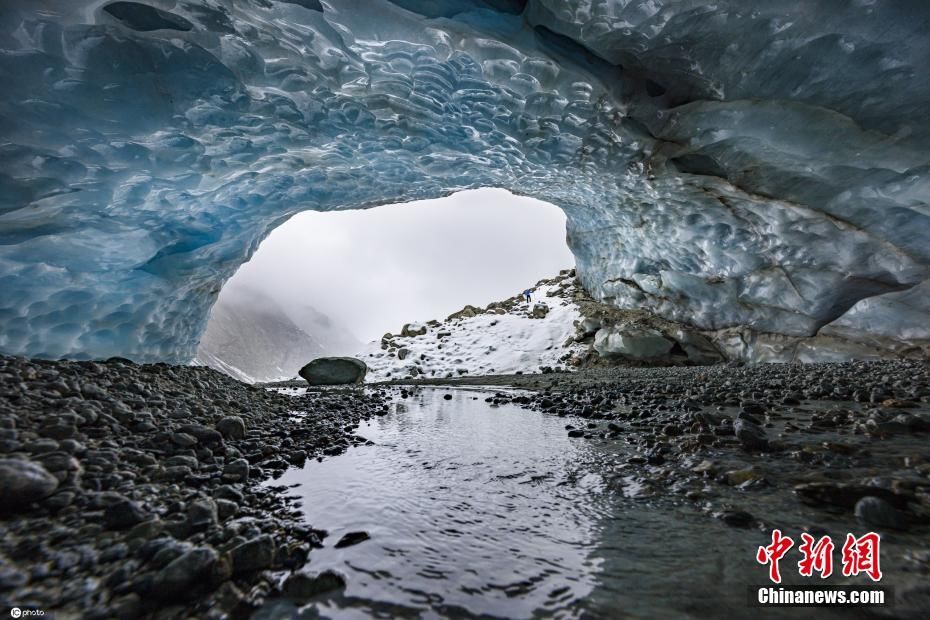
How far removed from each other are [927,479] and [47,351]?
35.0 feet

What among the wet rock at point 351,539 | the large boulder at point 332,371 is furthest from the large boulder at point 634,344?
the wet rock at point 351,539

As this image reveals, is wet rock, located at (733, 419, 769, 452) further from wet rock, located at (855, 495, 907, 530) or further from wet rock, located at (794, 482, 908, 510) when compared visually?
wet rock, located at (855, 495, 907, 530)

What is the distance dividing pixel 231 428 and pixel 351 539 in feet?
7.71

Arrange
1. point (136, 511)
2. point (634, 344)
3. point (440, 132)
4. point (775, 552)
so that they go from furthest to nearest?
point (634, 344), point (440, 132), point (136, 511), point (775, 552)

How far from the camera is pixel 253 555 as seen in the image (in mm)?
1539

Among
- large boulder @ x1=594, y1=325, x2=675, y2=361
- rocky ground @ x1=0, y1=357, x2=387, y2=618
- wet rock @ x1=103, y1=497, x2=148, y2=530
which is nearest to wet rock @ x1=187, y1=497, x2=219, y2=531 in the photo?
rocky ground @ x1=0, y1=357, x2=387, y2=618

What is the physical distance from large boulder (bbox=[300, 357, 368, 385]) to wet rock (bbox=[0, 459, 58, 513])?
44.5ft

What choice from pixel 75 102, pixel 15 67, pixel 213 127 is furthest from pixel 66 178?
pixel 213 127

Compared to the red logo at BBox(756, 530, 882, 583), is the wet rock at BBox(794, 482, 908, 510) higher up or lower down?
higher up

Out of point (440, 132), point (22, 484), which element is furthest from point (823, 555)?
point (440, 132)

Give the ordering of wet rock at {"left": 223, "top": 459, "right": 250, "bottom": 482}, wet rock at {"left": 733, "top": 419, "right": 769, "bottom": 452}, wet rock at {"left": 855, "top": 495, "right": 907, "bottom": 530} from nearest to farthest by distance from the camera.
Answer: wet rock at {"left": 855, "top": 495, "right": 907, "bottom": 530}
wet rock at {"left": 223, "top": 459, "right": 250, "bottom": 482}
wet rock at {"left": 733, "top": 419, "right": 769, "bottom": 452}

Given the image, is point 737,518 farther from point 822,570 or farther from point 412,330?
point 412,330

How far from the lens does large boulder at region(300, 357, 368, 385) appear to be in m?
15.1

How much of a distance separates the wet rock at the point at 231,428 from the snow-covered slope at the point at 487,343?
41.7 ft
